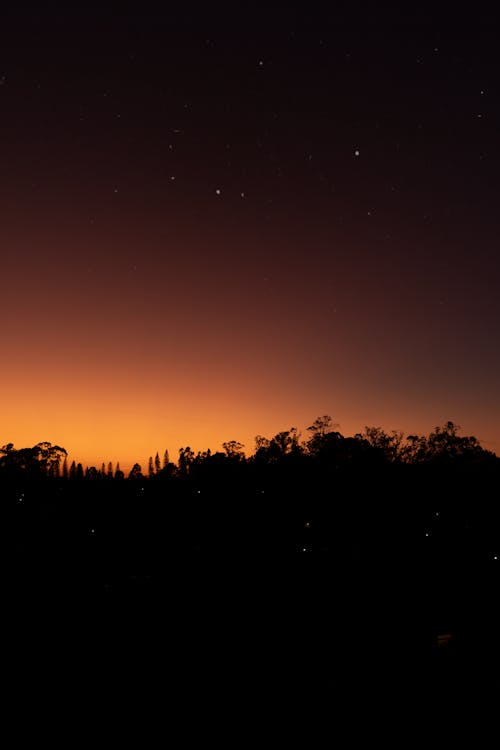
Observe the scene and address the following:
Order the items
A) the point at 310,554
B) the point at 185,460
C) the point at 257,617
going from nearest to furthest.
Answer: the point at 257,617 < the point at 310,554 < the point at 185,460

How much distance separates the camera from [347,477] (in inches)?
1829

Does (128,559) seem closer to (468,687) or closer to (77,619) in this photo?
(77,619)

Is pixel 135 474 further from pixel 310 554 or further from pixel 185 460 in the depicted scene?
pixel 310 554

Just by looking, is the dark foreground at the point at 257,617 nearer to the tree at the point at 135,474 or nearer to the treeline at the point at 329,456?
the treeline at the point at 329,456

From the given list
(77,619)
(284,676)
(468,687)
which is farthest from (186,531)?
(468,687)

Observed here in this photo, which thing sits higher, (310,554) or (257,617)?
(310,554)

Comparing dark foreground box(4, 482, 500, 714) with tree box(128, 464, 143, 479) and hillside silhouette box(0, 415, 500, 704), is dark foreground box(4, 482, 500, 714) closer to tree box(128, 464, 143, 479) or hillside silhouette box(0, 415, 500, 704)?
hillside silhouette box(0, 415, 500, 704)

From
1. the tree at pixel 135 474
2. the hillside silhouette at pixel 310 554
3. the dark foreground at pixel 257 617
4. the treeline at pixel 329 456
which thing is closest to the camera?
the dark foreground at pixel 257 617

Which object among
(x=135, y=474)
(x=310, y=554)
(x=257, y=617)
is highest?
(x=135, y=474)

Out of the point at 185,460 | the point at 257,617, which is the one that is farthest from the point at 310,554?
the point at 185,460

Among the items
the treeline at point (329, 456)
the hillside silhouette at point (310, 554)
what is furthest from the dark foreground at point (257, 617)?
the treeline at point (329, 456)

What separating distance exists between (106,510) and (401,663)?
33442mm

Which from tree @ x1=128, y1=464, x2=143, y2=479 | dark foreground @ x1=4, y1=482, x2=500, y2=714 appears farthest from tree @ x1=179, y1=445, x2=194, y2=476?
dark foreground @ x1=4, y1=482, x2=500, y2=714

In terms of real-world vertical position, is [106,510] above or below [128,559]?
above
